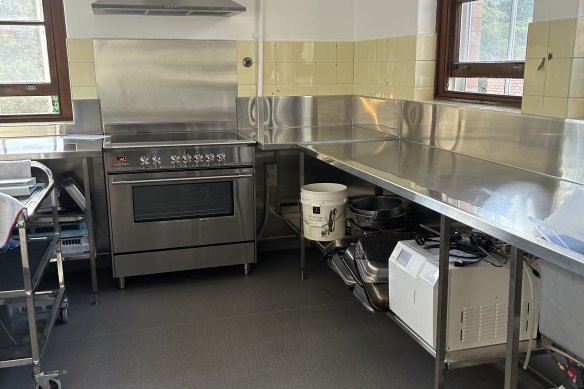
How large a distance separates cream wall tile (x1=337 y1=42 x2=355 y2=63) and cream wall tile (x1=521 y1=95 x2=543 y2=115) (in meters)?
1.69

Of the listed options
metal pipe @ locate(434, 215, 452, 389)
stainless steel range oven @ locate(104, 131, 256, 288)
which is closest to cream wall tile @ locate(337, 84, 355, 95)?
stainless steel range oven @ locate(104, 131, 256, 288)

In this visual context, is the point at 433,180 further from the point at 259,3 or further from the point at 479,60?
the point at 259,3

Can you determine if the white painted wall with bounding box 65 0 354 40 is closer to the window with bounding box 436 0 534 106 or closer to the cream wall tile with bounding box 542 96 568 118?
the window with bounding box 436 0 534 106

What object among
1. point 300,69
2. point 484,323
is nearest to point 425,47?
point 300,69

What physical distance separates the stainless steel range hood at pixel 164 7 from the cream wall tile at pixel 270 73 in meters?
0.49

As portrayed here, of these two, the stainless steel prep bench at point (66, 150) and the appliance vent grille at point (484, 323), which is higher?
the stainless steel prep bench at point (66, 150)

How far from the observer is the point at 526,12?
97.6 inches

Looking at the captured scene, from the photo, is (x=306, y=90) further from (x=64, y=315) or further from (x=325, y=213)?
(x=64, y=315)

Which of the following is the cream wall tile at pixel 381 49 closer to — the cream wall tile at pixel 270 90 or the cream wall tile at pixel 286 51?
the cream wall tile at pixel 286 51

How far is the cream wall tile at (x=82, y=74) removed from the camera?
3.29 m

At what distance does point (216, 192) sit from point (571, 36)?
Result: 1.94m

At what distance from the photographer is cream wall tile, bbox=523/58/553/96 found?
85.7 inches

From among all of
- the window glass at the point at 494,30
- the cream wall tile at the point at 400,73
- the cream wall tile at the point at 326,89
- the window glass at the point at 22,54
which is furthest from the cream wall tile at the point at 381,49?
the window glass at the point at 22,54

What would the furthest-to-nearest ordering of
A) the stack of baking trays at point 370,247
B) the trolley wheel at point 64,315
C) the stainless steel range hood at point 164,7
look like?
the stainless steel range hood at point 164,7, the trolley wheel at point 64,315, the stack of baking trays at point 370,247
